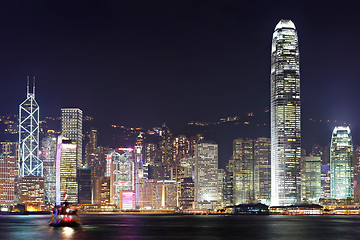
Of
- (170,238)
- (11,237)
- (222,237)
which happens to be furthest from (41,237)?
(222,237)

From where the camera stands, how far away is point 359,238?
398 feet

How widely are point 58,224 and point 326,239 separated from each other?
77.2 metres

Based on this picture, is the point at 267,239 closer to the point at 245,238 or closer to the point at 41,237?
the point at 245,238

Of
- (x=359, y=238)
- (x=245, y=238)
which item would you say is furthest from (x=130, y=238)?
(x=359, y=238)

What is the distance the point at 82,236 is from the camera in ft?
409

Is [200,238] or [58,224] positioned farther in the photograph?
[58,224]

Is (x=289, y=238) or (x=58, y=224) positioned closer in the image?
(x=289, y=238)

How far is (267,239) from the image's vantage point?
12106cm

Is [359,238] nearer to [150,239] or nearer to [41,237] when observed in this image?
[150,239]

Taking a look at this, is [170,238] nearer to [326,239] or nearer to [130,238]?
[130,238]

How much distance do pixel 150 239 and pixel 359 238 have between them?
39.6 m

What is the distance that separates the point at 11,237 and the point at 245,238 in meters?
44.5

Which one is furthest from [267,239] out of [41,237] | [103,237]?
[41,237]

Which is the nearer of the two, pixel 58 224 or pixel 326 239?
pixel 326 239
